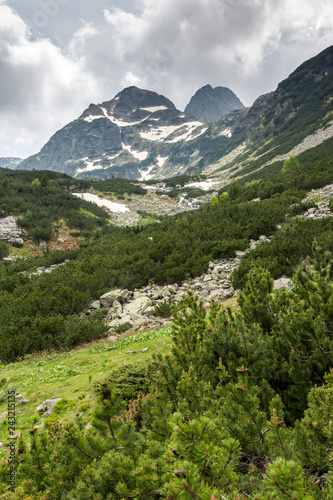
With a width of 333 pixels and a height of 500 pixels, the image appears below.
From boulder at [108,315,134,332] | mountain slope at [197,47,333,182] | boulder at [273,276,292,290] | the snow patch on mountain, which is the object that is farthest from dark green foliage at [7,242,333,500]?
mountain slope at [197,47,333,182]

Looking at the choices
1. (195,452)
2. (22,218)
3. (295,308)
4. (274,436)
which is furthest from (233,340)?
(22,218)

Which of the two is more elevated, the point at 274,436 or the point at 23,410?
the point at 274,436

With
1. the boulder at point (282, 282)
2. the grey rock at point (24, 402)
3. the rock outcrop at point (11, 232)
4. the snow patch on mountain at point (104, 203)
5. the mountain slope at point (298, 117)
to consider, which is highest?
the mountain slope at point (298, 117)

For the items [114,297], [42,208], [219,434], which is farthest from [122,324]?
[42,208]

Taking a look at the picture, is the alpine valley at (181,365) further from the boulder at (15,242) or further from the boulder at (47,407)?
the boulder at (15,242)

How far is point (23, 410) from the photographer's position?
528cm

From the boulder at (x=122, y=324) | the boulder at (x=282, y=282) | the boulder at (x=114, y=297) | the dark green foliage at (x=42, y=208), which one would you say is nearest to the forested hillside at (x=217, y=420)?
the boulder at (x=122, y=324)

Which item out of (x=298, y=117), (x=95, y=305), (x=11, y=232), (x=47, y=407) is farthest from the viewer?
(x=298, y=117)

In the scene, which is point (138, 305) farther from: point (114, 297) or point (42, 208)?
point (42, 208)

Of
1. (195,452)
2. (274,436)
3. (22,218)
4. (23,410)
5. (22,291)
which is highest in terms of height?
(22,218)

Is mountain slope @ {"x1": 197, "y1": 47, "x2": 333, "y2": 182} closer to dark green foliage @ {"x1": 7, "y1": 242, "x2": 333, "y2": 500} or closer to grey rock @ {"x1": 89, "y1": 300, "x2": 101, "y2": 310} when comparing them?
grey rock @ {"x1": 89, "y1": 300, "x2": 101, "y2": 310}

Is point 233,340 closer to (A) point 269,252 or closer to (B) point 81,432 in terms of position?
(B) point 81,432

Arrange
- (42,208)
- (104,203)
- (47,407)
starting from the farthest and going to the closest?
1. (104,203)
2. (42,208)
3. (47,407)

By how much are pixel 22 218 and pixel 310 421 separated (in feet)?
107
